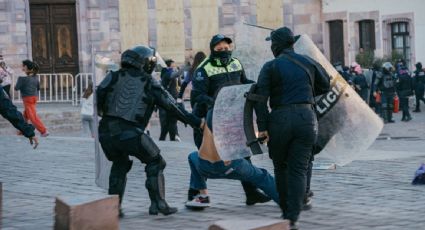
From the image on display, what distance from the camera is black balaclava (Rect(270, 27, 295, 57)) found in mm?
9867

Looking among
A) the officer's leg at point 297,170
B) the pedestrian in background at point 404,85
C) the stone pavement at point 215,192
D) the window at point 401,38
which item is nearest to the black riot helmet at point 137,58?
the stone pavement at point 215,192

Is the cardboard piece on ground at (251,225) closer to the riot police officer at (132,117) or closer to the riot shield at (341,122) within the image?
the riot police officer at (132,117)

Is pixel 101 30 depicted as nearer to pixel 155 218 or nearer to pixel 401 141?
pixel 401 141

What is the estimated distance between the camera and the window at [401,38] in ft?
130

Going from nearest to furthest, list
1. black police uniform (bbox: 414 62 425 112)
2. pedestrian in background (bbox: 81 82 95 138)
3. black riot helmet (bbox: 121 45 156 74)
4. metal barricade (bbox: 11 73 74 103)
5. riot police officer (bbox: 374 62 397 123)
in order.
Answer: black riot helmet (bbox: 121 45 156 74) < pedestrian in background (bbox: 81 82 95 138) < riot police officer (bbox: 374 62 397 123) < metal barricade (bbox: 11 73 74 103) < black police uniform (bbox: 414 62 425 112)

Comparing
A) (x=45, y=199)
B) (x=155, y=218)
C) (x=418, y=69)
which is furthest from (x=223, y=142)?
(x=418, y=69)

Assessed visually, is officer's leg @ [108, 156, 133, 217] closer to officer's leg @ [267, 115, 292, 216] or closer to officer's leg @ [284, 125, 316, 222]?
officer's leg @ [267, 115, 292, 216]

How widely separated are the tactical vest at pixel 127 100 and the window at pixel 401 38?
29.9 meters

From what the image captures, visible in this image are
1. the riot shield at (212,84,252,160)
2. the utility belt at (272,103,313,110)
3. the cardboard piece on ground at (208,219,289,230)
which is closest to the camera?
the cardboard piece on ground at (208,219,289,230)

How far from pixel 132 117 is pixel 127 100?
0.52 feet

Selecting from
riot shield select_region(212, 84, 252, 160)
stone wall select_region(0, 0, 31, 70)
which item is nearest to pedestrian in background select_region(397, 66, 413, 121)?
stone wall select_region(0, 0, 31, 70)

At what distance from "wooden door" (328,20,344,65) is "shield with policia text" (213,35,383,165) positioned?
28162 millimetres

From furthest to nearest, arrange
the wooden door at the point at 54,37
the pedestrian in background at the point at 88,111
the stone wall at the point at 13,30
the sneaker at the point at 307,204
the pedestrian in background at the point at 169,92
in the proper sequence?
the wooden door at the point at 54,37 < the stone wall at the point at 13,30 < the pedestrian in background at the point at 88,111 < the pedestrian in background at the point at 169,92 < the sneaker at the point at 307,204

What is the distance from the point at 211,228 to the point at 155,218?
3294 millimetres
